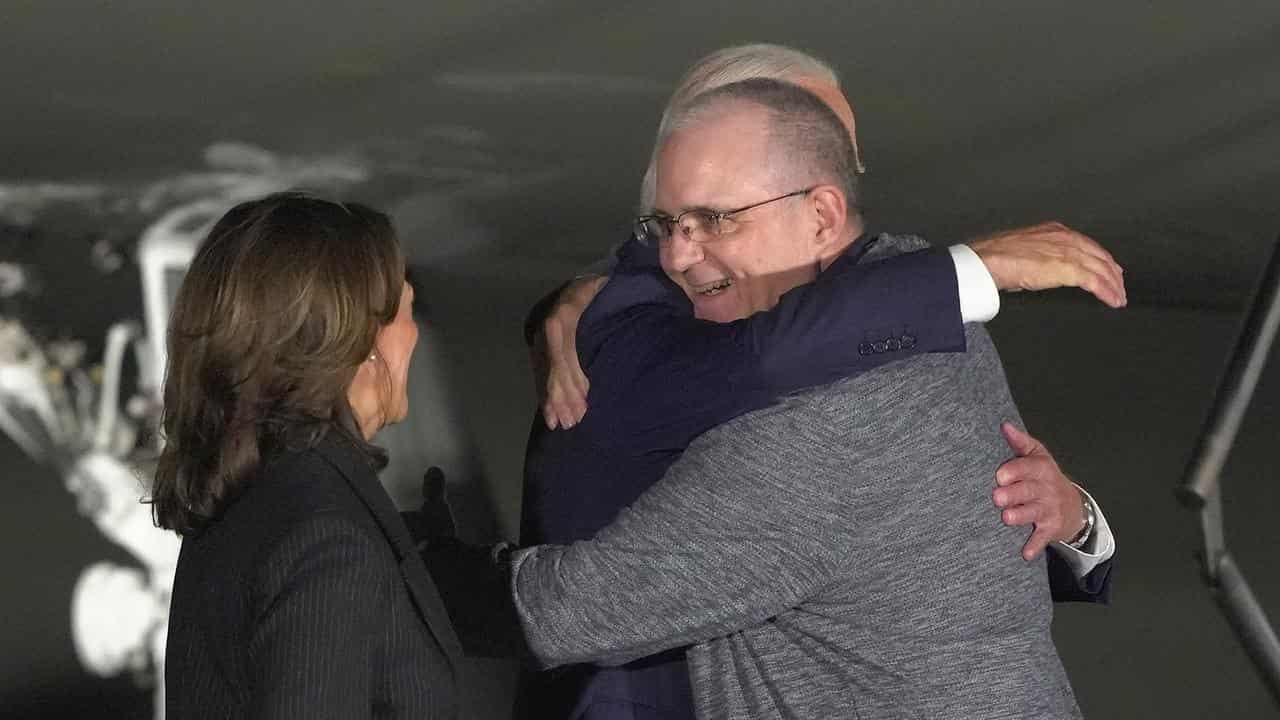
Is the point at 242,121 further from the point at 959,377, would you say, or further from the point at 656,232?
the point at 959,377

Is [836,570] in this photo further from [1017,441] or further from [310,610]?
[310,610]

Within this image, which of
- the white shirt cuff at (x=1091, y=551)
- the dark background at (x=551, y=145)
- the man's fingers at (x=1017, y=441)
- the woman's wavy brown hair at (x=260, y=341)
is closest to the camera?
the woman's wavy brown hair at (x=260, y=341)

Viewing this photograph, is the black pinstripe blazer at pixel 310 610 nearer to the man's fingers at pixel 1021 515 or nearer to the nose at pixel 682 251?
the nose at pixel 682 251

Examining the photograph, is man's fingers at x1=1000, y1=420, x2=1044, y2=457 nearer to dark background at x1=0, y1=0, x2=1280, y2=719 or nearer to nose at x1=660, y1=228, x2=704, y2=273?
nose at x1=660, y1=228, x2=704, y2=273

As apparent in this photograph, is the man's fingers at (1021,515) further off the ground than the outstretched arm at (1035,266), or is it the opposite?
the outstretched arm at (1035,266)

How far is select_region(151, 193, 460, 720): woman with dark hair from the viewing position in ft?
3.85

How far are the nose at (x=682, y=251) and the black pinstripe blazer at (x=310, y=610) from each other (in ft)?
1.33

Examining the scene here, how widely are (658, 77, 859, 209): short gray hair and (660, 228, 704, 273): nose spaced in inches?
4.1

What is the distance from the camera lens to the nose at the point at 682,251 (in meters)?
1.53

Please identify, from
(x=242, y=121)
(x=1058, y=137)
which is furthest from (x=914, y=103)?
(x=242, y=121)

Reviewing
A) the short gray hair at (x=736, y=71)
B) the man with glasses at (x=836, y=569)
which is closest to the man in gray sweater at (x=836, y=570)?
the man with glasses at (x=836, y=569)

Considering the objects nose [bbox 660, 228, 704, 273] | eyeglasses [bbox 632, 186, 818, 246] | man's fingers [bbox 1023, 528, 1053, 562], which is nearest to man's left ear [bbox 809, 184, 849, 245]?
eyeglasses [bbox 632, 186, 818, 246]

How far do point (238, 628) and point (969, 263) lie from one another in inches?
26.9

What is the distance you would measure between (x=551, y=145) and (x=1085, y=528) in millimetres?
3200
